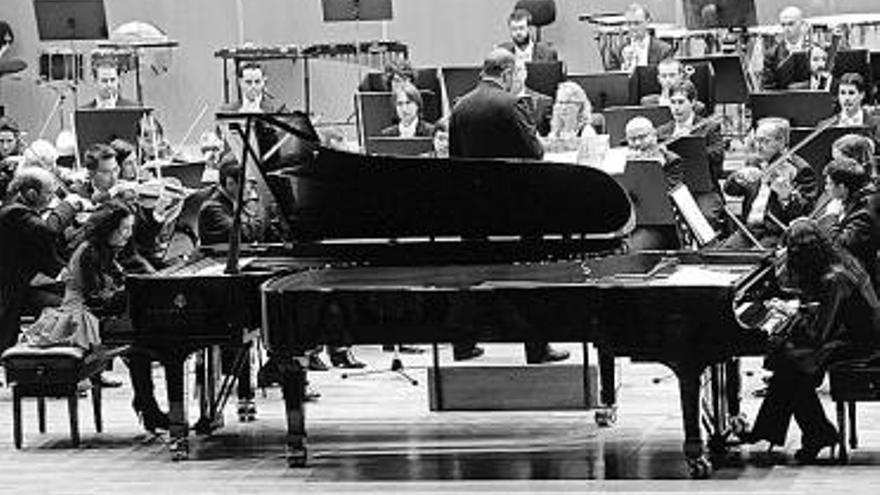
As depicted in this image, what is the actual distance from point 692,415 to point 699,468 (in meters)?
0.24

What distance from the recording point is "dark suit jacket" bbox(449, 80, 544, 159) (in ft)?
36.5

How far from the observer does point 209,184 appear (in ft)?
40.4

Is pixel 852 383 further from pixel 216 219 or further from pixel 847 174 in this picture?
pixel 216 219

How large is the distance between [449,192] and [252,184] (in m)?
1.84

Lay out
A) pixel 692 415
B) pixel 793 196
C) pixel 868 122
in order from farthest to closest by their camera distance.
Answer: pixel 868 122 → pixel 793 196 → pixel 692 415

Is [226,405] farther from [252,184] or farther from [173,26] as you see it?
[173,26]

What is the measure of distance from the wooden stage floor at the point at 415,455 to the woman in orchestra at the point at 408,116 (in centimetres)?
303

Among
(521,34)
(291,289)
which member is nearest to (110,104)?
(521,34)

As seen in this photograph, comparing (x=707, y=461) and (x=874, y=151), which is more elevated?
(x=874, y=151)

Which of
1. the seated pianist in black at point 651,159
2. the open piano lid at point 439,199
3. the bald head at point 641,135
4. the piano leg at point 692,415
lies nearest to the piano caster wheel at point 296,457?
the open piano lid at point 439,199

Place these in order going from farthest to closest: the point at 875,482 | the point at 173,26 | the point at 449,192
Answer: the point at 173,26 → the point at 449,192 → the point at 875,482

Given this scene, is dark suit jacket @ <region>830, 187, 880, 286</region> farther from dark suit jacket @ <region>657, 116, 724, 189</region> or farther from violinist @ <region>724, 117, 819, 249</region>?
dark suit jacket @ <region>657, 116, 724, 189</region>

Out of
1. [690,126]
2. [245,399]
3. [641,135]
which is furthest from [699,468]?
[690,126]

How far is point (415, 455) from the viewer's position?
32.2 feet
